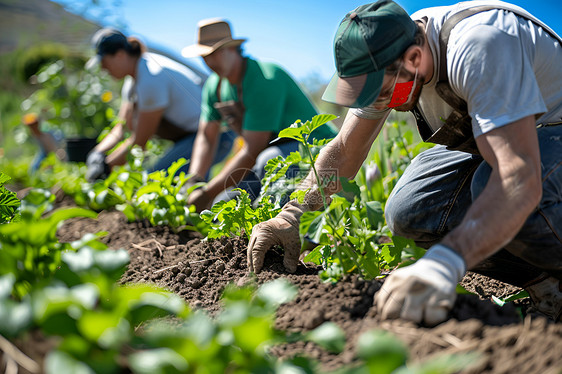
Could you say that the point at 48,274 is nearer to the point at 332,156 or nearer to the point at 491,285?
the point at 332,156

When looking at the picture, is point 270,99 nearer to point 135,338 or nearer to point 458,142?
point 458,142

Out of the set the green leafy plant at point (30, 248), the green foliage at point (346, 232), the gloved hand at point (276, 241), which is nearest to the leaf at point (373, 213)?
the green foliage at point (346, 232)

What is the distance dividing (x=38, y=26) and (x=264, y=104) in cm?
782

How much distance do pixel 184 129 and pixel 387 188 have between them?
6.52 feet

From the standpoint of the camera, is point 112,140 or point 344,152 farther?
point 112,140

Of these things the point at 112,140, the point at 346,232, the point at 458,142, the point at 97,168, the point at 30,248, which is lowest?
the point at 97,168

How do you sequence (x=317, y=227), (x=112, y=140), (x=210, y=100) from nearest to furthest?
(x=317, y=227), (x=210, y=100), (x=112, y=140)

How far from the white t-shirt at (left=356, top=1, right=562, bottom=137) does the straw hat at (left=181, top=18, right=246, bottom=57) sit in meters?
1.87

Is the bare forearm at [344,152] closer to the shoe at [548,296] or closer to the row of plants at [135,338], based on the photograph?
the shoe at [548,296]

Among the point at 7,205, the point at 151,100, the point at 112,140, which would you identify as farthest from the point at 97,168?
the point at 7,205

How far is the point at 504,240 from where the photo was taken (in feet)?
3.99

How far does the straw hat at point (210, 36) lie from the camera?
317 centimetres

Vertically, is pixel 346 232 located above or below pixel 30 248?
below

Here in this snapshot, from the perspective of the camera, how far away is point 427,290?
3.81 ft
